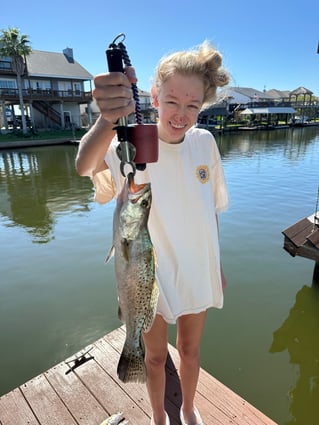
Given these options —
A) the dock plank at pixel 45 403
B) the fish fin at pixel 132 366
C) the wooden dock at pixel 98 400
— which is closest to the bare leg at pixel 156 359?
the fish fin at pixel 132 366

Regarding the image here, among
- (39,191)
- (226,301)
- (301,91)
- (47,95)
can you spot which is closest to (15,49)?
(47,95)

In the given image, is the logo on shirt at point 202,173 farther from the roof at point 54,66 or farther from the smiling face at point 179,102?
the roof at point 54,66

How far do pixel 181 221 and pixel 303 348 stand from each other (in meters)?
3.56

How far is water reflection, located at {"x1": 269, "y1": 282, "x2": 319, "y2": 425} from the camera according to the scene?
330cm

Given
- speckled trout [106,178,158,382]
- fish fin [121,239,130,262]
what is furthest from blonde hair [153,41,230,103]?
fish fin [121,239,130,262]

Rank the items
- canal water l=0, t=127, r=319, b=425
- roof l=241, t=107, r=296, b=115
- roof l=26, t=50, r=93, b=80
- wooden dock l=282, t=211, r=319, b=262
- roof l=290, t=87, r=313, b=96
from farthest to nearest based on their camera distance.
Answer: roof l=290, t=87, r=313, b=96 < roof l=241, t=107, r=296, b=115 < roof l=26, t=50, r=93, b=80 < wooden dock l=282, t=211, r=319, b=262 < canal water l=0, t=127, r=319, b=425

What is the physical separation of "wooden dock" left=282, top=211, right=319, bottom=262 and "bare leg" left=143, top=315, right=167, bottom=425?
3335 mm

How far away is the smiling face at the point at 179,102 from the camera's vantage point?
1.59 metres

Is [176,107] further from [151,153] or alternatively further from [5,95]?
[5,95]

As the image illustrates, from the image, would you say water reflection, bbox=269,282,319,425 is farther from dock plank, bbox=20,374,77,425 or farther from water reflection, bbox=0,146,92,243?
water reflection, bbox=0,146,92,243

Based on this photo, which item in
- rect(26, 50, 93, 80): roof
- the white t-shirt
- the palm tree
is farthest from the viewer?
rect(26, 50, 93, 80): roof

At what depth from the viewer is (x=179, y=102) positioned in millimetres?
1603

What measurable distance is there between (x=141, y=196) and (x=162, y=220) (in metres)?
0.58

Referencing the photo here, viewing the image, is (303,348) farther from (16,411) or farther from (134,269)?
(134,269)
